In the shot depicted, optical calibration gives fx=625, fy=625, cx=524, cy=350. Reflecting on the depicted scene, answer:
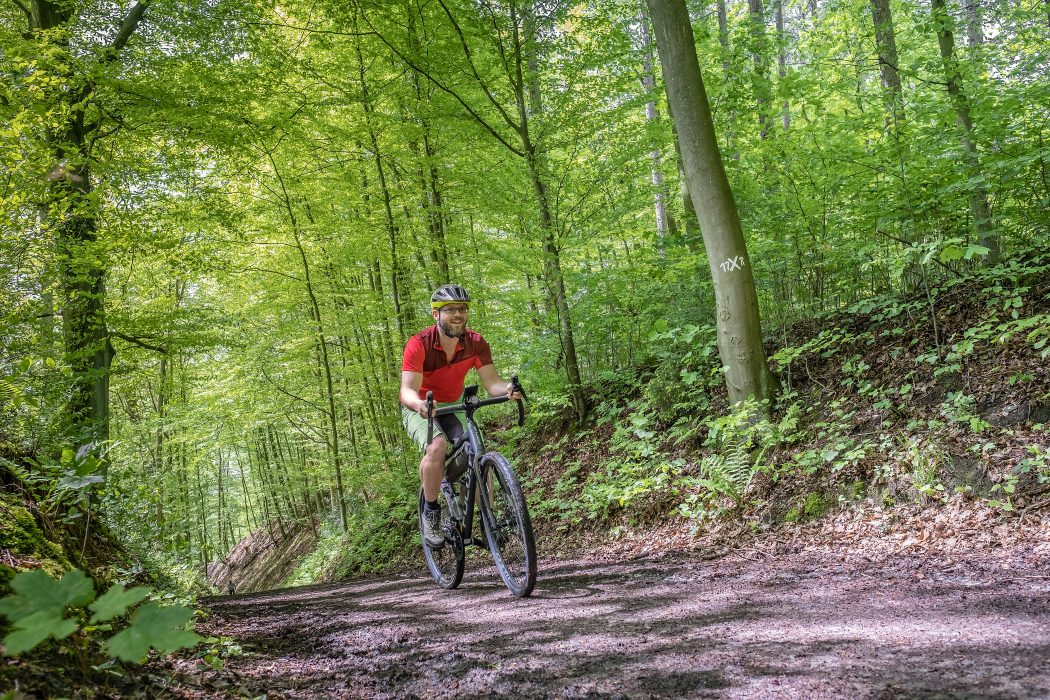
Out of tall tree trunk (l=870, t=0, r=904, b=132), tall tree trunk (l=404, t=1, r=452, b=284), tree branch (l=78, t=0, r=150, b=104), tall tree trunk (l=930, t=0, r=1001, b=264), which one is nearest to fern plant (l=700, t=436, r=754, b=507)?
tall tree trunk (l=930, t=0, r=1001, b=264)

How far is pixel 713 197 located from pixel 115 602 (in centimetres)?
605

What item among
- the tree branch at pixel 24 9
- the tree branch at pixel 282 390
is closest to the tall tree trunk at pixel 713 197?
the tree branch at pixel 24 9

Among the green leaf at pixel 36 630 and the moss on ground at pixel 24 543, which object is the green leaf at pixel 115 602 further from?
the moss on ground at pixel 24 543

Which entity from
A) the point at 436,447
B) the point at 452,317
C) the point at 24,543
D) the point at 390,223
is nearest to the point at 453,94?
the point at 390,223

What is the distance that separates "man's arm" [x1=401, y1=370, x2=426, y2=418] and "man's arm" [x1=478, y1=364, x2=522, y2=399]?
0.52 meters

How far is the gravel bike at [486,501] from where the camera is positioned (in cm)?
450

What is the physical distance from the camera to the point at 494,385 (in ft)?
16.5

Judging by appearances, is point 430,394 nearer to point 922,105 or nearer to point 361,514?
point 922,105

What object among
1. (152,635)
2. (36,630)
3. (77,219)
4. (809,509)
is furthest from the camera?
(77,219)

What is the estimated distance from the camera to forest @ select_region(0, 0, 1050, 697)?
16.5 feet

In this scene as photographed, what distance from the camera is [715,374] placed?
770 centimetres

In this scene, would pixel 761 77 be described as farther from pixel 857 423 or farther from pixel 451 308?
pixel 451 308

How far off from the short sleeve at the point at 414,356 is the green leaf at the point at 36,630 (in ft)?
11.3

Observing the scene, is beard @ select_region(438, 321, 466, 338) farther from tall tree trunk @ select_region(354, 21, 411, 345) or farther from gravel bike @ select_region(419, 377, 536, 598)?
tall tree trunk @ select_region(354, 21, 411, 345)
